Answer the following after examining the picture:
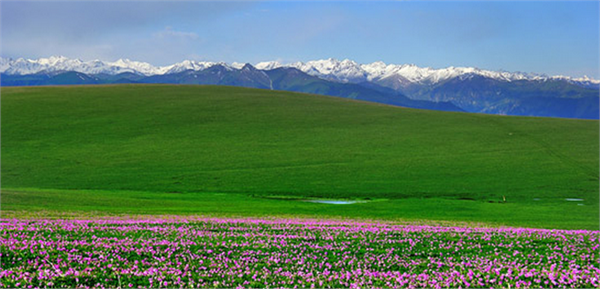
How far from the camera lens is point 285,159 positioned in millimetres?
94938

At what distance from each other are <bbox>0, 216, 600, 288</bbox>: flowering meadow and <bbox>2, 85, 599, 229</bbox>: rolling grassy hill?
2313 centimetres

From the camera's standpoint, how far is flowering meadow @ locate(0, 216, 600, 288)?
13102mm

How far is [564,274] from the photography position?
1408cm

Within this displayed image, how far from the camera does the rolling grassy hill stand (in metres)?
53.6

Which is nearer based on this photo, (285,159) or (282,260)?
(282,260)

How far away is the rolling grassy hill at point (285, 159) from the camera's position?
53.6 meters

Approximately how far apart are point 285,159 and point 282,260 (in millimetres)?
79436

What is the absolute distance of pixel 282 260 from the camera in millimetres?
15539

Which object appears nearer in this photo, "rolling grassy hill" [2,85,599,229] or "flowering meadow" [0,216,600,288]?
"flowering meadow" [0,216,600,288]

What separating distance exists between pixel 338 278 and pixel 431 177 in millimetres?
72295

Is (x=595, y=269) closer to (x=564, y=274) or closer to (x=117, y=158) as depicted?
(x=564, y=274)

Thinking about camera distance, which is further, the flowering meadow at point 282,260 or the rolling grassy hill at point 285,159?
the rolling grassy hill at point 285,159

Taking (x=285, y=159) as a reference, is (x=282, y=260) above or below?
above

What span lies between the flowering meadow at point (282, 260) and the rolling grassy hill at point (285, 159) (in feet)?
75.9
